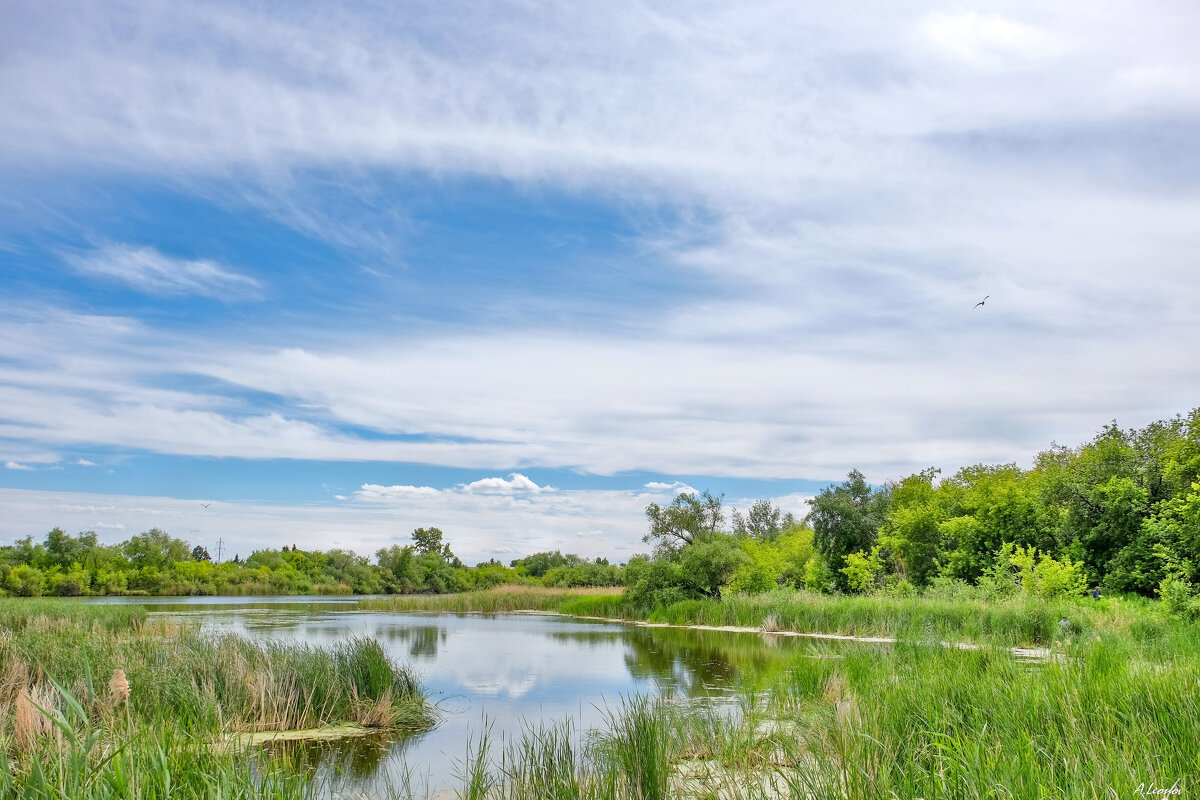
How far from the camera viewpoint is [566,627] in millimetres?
34312

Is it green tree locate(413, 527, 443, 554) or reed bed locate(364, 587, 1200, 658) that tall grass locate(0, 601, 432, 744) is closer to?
reed bed locate(364, 587, 1200, 658)

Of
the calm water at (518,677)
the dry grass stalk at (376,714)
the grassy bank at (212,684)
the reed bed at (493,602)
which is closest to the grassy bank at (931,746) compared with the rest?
the calm water at (518,677)

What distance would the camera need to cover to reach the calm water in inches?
372

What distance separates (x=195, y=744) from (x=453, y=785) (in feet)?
13.2

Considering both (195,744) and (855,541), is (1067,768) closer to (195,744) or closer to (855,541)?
(195,744)

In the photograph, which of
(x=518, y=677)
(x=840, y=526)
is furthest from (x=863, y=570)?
(x=518, y=677)

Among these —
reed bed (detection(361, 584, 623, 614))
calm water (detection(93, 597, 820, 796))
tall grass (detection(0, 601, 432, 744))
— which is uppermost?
tall grass (detection(0, 601, 432, 744))

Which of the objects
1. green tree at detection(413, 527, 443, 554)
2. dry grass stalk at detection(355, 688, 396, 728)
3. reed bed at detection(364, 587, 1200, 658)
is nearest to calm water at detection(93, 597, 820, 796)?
dry grass stalk at detection(355, 688, 396, 728)

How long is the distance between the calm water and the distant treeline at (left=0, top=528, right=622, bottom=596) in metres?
39.2

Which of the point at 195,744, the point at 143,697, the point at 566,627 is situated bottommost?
the point at 566,627

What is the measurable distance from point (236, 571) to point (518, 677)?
72138 millimetres

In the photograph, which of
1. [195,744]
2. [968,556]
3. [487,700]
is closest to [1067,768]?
[195,744]

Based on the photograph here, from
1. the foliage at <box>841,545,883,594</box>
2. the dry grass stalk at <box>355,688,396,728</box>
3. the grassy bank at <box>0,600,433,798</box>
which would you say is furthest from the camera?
the foliage at <box>841,545,883,594</box>

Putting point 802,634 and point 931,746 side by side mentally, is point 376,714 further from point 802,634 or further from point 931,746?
point 802,634
